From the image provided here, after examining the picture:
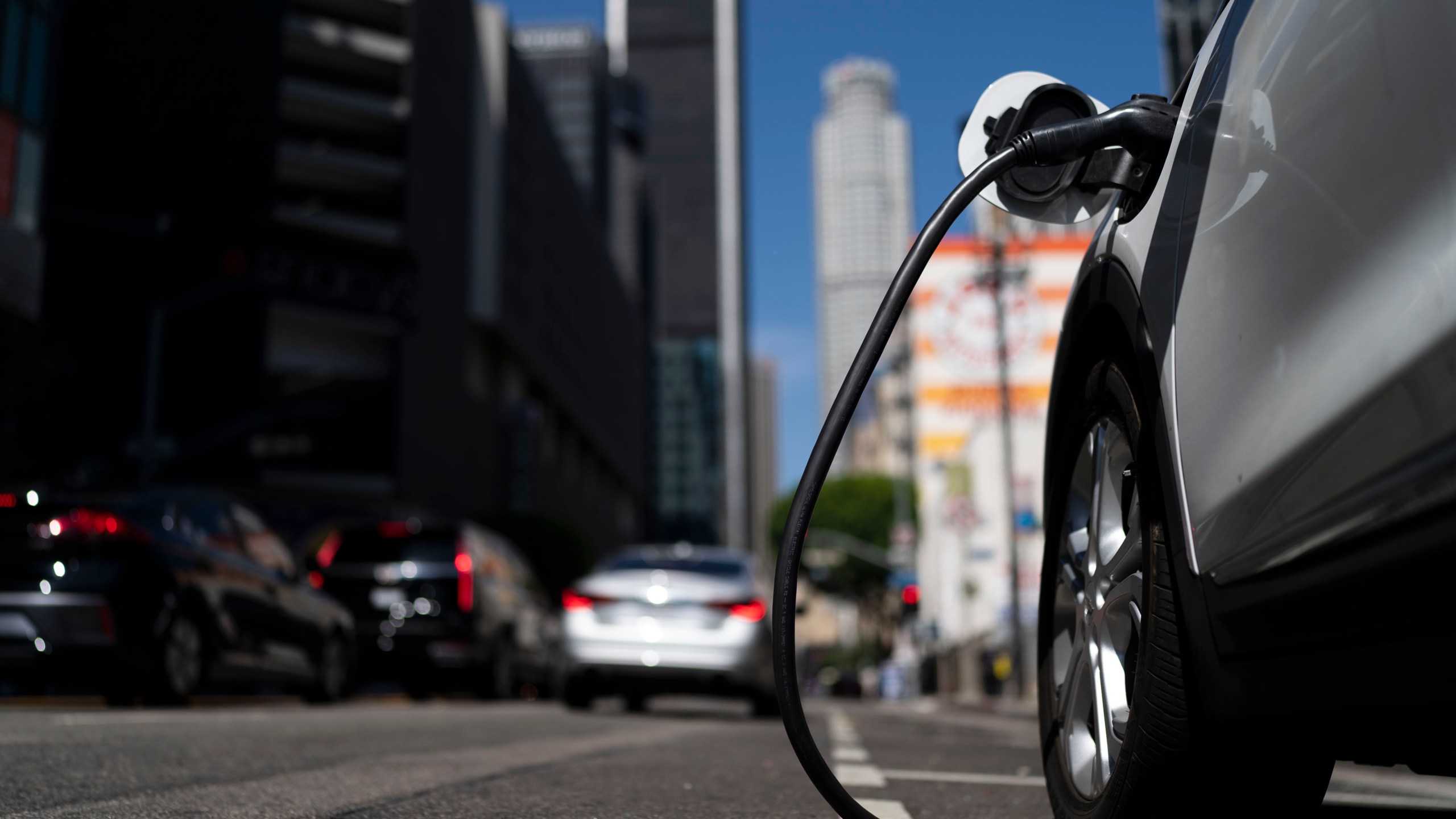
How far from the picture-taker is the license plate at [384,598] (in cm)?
1336

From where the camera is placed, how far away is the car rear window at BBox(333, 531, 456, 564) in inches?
527

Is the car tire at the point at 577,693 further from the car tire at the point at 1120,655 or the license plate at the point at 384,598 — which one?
the car tire at the point at 1120,655

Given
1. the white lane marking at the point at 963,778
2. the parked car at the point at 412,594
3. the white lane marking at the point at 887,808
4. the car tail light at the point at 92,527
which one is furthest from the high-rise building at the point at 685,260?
the white lane marking at the point at 887,808

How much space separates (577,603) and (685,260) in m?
187

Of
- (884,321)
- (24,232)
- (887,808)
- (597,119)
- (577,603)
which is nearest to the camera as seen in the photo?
(884,321)

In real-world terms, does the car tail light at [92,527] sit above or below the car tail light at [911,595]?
above

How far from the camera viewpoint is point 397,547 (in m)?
13.4

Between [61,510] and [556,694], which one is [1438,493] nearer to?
[61,510]

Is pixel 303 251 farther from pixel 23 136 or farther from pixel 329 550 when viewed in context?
pixel 329 550

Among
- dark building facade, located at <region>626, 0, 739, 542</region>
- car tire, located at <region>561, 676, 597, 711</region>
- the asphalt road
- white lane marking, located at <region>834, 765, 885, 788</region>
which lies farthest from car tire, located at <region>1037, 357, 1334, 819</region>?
dark building facade, located at <region>626, 0, 739, 542</region>

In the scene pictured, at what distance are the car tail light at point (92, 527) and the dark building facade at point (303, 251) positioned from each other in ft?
67.8

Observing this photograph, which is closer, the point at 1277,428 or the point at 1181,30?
the point at 1277,428

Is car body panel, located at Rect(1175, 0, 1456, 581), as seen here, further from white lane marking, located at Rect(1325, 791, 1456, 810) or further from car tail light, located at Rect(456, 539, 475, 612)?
car tail light, located at Rect(456, 539, 475, 612)

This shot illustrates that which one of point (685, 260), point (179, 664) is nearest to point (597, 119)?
point (685, 260)
